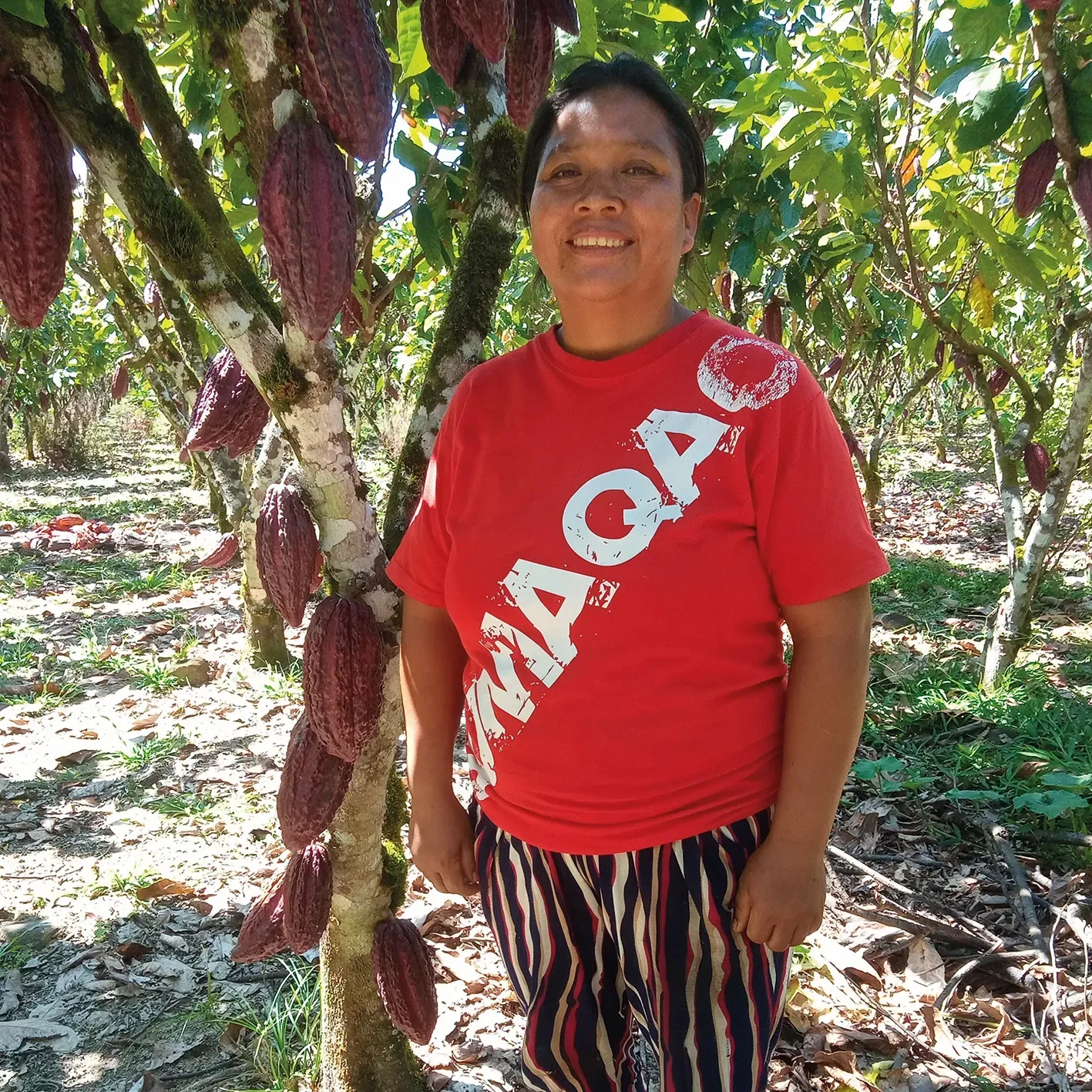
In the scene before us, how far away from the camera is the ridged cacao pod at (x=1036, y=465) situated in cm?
329

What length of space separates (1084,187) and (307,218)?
157 centimetres

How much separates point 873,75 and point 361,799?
2.05 meters

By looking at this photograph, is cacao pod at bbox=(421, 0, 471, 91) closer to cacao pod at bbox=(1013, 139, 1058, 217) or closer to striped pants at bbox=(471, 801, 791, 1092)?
striped pants at bbox=(471, 801, 791, 1092)

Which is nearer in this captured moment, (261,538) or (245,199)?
(261,538)

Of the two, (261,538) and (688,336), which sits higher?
(688,336)

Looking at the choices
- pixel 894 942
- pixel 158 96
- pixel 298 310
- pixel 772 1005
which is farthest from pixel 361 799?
pixel 894 942

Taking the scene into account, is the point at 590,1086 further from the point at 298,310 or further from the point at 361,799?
the point at 298,310

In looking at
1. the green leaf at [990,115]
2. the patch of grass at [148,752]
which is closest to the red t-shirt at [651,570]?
the green leaf at [990,115]

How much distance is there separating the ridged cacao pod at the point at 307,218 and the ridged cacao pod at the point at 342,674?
0.41 m

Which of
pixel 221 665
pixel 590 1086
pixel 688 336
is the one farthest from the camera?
pixel 221 665

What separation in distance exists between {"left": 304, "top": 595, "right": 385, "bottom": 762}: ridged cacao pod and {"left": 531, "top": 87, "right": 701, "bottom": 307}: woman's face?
0.49 m

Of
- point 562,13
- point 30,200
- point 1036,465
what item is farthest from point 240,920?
point 1036,465

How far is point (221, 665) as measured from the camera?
372 centimetres

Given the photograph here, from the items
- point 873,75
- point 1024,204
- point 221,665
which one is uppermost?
point 873,75
